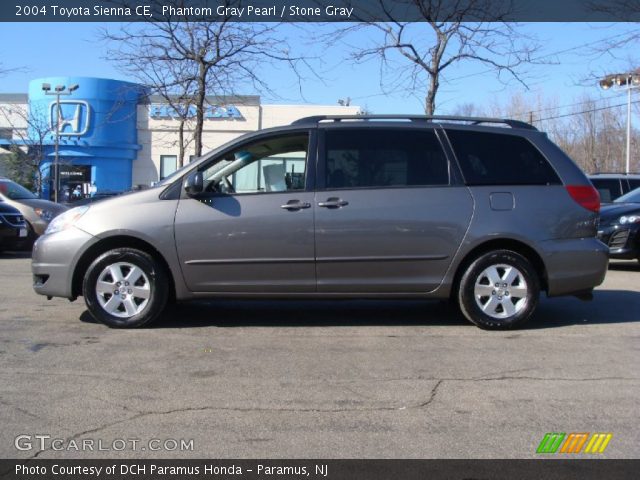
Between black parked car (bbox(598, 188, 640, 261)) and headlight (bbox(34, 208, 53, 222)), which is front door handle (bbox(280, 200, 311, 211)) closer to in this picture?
Answer: black parked car (bbox(598, 188, 640, 261))

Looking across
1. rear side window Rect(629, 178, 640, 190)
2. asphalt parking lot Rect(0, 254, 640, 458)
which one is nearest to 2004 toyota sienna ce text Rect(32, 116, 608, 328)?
asphalt parking lot Rect(0, 254, 640, 458)

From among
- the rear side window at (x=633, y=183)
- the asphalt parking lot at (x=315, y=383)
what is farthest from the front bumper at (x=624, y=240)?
the rear side window at (x=633, y=183)

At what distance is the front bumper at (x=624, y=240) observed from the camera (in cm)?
1059

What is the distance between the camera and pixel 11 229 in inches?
474

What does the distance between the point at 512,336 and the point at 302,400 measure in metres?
2.53

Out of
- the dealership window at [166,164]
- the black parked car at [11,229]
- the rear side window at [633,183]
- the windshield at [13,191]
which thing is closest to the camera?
the black parked car at [11,229]

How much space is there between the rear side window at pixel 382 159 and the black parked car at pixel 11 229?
331 inches

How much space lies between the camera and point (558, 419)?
3934mm

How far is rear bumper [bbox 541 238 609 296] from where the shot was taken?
19.8ft

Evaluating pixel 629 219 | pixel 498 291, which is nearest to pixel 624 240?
pixel 629 219

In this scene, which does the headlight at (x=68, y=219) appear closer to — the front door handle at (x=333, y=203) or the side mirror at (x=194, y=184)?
the side mirror at (x=194, y=184)

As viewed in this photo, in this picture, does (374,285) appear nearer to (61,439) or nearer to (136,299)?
(136,299)

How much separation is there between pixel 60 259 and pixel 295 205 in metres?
2.25
